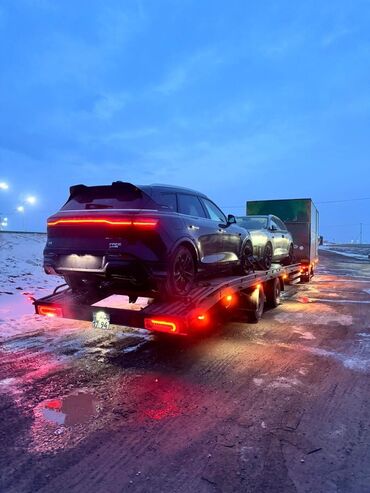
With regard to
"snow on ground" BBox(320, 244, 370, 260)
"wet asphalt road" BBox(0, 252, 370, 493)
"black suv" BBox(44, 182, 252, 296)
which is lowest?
"snow on ground" BBox(320, 244, 370, 260)

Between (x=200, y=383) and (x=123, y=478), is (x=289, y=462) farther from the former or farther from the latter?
(x=200, y=383)

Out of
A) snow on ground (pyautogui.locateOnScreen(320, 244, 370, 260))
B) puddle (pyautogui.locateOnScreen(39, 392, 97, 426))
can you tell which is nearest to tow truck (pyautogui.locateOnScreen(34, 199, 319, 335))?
puddle (pyautogui.locateOnScreen(39, 392, 97, 426))

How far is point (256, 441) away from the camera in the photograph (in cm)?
354

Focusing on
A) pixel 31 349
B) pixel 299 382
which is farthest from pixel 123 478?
pixel 31 349

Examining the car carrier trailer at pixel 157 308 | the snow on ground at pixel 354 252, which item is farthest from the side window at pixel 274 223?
the snow on ground at pixel 354 252

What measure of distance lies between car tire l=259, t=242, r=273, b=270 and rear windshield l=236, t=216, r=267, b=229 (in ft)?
2.05

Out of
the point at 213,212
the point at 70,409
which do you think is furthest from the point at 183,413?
the point at 213,212

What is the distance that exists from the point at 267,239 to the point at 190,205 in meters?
4.26

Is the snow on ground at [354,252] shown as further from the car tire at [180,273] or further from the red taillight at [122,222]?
the red taillight at [122,222]

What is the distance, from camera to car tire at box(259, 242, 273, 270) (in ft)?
31.7

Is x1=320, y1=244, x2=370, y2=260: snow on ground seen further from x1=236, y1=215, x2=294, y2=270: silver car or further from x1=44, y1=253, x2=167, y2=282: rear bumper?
x1=44, y1=253, x2=167, y2=282: rear bumper

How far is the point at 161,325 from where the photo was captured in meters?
5.04

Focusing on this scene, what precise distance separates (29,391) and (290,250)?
10166 millimetres

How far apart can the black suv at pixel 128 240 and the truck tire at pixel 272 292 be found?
12.6ft
